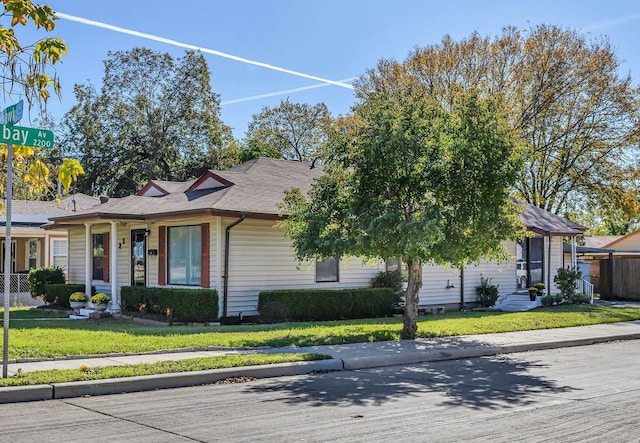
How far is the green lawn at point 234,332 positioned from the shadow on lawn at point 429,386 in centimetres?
294

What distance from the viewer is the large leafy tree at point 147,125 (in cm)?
4581

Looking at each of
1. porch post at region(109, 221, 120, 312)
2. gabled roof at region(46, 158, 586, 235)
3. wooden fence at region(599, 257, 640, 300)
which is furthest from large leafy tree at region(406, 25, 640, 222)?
porch post at region(109, 221, 120, 312)

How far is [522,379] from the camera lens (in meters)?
10.9

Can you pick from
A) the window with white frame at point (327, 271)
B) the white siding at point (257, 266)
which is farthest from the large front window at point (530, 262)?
the white siding at point (257, 266)

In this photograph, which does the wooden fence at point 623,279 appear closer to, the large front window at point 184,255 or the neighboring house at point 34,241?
the large front window at point 184,255

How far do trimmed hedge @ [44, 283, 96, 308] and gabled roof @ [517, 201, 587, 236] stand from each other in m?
15.7

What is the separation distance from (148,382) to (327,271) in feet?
39.1

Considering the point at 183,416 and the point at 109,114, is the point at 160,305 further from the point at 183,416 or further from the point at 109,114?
the point at 109,114

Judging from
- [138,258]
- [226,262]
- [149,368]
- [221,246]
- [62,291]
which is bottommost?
[149,368]

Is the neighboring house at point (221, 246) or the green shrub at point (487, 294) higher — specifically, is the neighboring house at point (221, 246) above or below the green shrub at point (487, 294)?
above

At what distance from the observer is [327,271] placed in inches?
845

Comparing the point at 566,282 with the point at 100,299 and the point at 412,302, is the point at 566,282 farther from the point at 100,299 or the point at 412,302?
the point at 100,299

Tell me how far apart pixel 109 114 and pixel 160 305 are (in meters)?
29.8

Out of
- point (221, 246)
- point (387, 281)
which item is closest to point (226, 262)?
point (221, 246)
